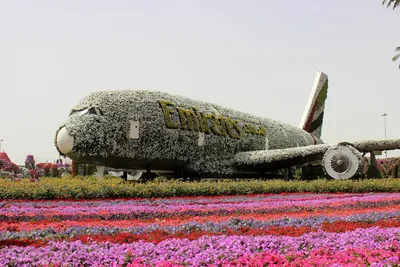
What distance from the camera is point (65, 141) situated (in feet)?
55.7

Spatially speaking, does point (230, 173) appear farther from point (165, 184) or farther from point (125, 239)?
point (125, 239)

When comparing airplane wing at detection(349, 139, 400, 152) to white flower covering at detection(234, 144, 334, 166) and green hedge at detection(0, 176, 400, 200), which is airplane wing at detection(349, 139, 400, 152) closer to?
white flower covering at detection(234, 144, 334, 166)

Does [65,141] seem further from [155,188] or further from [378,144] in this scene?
[378,144]

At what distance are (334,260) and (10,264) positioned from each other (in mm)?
3409

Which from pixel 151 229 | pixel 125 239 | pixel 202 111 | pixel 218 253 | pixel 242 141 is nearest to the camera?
pixel 218 253

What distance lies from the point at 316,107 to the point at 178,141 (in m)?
21.7

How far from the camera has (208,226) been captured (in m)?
7.63

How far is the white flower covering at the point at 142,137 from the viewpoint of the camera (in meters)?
17.4

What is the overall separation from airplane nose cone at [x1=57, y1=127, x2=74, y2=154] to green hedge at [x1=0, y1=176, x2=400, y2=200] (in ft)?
4.30

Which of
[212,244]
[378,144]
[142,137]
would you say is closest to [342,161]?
[378,144]

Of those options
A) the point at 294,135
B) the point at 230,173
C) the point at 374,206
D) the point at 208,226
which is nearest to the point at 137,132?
the point at 230,173

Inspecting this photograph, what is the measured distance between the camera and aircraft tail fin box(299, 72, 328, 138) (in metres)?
38.4

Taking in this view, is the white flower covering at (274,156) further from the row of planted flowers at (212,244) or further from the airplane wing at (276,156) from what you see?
Result: the row of planted flowers at (212,244)

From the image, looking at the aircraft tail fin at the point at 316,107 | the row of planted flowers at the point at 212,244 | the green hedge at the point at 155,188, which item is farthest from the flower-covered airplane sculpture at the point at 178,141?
the aircraft tail fin at the point at 316,107
